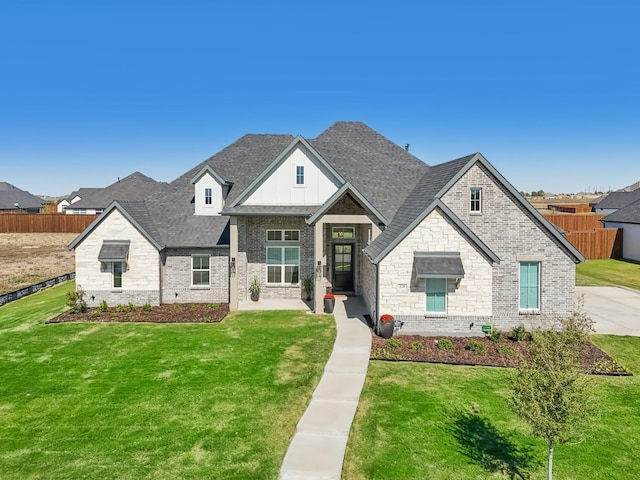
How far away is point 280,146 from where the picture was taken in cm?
2548

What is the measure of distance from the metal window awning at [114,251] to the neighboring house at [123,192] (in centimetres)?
3682

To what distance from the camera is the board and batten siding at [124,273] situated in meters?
20.1

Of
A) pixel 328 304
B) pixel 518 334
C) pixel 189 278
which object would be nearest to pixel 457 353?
pixel 518 334

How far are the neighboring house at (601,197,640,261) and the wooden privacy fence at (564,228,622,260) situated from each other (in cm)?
48

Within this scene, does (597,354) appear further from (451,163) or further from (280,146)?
(280,146)

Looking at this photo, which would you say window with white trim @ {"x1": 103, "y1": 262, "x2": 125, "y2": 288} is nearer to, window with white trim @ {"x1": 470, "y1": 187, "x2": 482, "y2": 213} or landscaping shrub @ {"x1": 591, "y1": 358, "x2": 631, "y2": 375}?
window with white trim @ {"x1": 470, "y1": 187, "x2": 482, "y2": 213}

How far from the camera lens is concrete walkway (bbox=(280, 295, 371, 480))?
8.00m

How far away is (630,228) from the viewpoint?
3478cm

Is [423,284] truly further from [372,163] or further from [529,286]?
[372,163]

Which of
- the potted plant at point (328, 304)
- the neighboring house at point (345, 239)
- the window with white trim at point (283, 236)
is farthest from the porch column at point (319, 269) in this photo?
the window with white trim at point (283, 236)

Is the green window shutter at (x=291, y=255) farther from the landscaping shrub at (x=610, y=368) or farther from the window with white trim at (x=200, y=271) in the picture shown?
the landscaping shrub at (x=610, y=368)

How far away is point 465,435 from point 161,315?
571 inches

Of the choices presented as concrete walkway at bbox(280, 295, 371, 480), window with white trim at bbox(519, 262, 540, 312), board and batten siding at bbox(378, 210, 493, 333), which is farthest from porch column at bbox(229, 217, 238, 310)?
window with white trim at bbox(519, 262, 540, 312)

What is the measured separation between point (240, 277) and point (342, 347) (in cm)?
830
